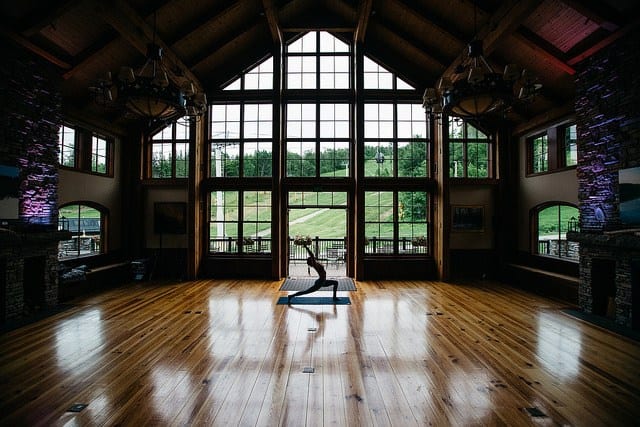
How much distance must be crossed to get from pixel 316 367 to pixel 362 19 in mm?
7457

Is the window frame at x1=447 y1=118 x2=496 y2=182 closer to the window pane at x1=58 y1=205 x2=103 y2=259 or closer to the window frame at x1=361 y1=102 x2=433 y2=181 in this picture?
the window frame at x1=361 y1=102 x2=433 y2=181

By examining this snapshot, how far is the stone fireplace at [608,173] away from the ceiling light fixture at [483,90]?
2024mm

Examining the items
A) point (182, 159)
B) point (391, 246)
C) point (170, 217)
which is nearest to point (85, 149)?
point (182, 159)

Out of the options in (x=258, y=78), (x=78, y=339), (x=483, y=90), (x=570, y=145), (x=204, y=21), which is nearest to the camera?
(x=483, y=90)

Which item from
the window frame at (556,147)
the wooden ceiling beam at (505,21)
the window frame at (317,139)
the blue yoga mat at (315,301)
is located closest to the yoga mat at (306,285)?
the blue yoga mat at (315,301)

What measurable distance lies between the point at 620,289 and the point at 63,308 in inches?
350

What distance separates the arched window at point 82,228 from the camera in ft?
22.8

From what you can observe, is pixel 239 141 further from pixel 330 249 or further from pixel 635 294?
pixel 635 294

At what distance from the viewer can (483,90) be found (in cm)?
377

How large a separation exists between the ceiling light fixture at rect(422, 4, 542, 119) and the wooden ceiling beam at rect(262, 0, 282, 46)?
4.60m

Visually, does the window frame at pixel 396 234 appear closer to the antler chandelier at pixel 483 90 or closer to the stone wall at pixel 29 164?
the antler chandelier at pixel 483 90

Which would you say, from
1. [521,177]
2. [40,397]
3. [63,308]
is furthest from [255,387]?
[521,177]

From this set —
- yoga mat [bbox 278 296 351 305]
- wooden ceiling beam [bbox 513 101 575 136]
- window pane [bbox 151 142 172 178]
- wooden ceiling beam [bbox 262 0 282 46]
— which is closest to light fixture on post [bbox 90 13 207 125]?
wooden ceiling beam [bbox 262 0 282 46]

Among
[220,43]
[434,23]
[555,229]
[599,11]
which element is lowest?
[555,229]
